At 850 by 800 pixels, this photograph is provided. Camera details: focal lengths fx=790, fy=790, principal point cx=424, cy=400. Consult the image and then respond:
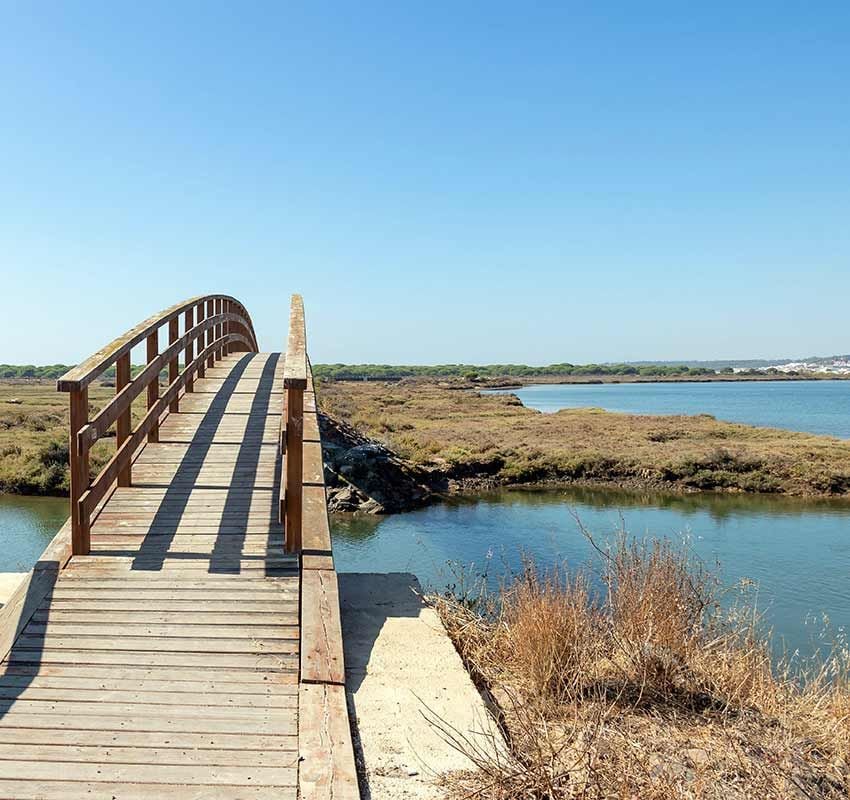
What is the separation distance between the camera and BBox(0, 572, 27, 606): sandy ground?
20.0 ft

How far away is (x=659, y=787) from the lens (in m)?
3.52

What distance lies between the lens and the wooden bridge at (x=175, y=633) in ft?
12.1

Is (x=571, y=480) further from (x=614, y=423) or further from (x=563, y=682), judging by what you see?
(x=563, y=682)

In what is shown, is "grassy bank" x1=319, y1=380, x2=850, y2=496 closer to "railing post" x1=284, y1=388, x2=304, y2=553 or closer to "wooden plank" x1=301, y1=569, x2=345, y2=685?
"railing post" x1=284, y1=388, x2=304, y2=553

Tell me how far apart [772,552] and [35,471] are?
2088 centimetres

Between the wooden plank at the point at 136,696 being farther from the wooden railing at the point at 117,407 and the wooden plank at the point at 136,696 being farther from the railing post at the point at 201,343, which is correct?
the railing post at the point at 201,343

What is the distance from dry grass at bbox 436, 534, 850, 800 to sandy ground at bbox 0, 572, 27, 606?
11.0ft

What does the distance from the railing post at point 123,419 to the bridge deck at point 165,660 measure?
150 millimetres

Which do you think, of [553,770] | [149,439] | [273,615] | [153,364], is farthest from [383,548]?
[553,770]

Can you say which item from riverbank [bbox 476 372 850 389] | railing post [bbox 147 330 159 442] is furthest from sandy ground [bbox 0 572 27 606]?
riverbank [bbox 476 372 850 389]

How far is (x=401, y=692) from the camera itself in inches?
189

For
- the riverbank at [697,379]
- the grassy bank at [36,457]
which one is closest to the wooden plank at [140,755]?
the grassy bank at [36,457]

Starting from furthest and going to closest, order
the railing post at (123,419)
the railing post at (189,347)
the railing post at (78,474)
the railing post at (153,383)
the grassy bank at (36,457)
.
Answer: the grassy bank at (36,457), the railing post at (189,347), the railing post at (153,383), the railing post at (123,419), the railing post at (78,474)

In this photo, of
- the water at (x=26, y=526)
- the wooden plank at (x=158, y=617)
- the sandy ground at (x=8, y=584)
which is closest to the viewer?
the wooden plank at (x=158, y=617)
